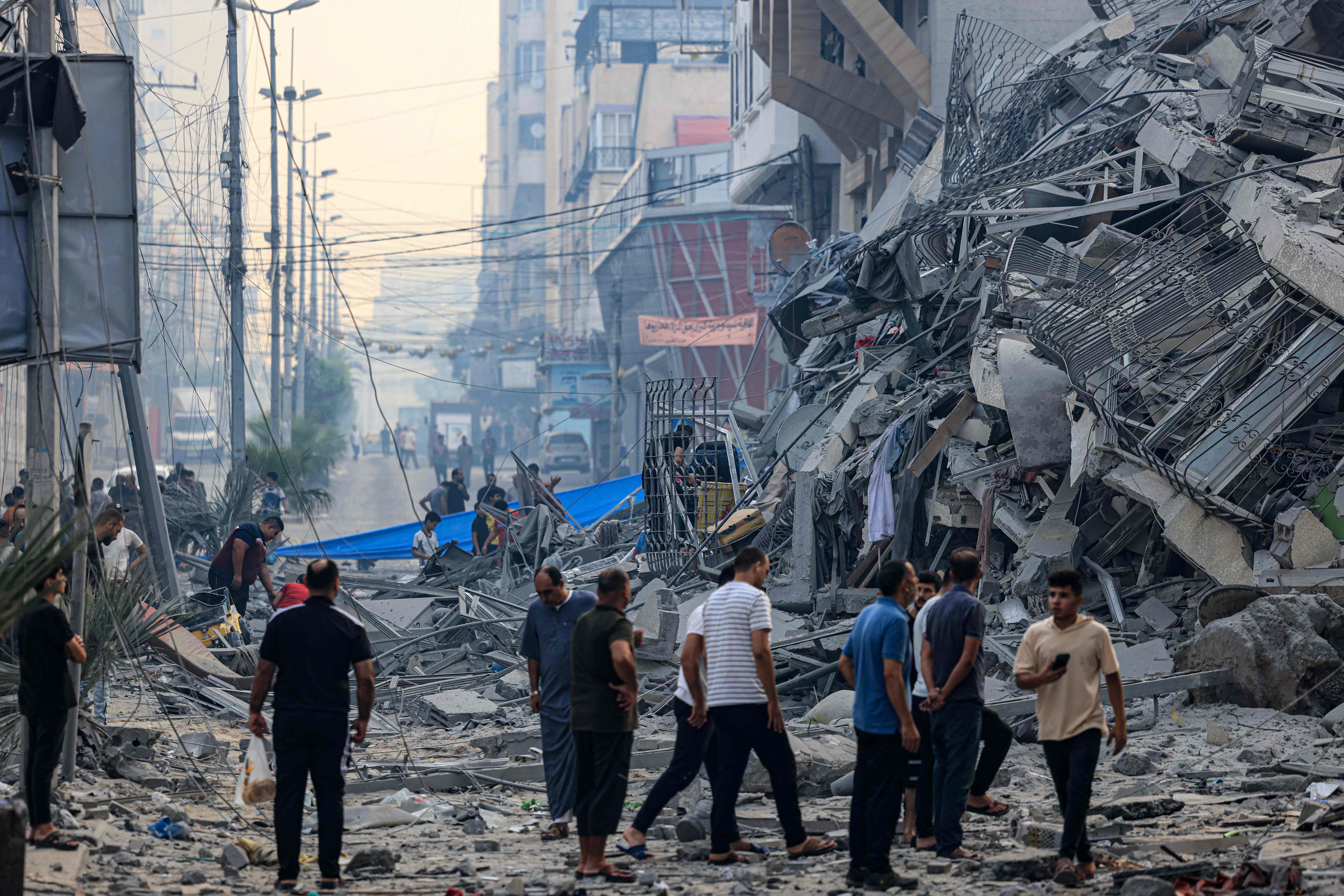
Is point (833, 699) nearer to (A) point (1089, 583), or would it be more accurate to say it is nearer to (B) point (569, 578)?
(A) point (1089, 583)

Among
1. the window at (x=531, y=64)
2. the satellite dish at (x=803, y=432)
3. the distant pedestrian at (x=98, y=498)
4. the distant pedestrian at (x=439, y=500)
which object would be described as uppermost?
the window at (x=531, y=64)

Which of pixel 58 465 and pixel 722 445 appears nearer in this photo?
pixel 58 465

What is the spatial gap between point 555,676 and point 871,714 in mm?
1833

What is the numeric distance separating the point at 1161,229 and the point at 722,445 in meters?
6.58

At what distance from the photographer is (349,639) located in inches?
221

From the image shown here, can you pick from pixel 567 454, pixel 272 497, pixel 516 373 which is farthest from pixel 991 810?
pixel 516 373

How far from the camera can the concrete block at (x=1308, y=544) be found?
9.23m

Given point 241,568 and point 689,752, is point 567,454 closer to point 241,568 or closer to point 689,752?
point 241,568

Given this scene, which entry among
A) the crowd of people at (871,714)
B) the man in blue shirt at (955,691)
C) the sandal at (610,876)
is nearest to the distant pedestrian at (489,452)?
the crowd of people at (871,714)

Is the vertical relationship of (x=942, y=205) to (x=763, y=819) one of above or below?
above

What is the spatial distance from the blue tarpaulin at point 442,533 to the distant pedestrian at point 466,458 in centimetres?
1696

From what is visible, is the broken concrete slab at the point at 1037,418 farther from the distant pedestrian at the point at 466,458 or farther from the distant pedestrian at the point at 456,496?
the distant pedestrian at the point at 466,458

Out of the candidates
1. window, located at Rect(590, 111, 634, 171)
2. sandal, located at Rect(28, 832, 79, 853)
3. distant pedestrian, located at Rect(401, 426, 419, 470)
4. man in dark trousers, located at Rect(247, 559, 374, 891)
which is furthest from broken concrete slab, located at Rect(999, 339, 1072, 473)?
window, located at Rect(590, 111, 634, 171)

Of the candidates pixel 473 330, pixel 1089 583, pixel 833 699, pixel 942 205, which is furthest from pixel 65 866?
pixel 473 330
